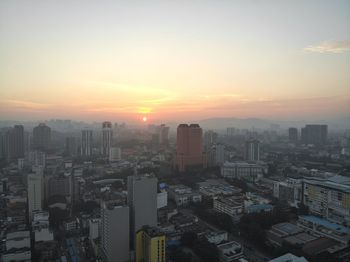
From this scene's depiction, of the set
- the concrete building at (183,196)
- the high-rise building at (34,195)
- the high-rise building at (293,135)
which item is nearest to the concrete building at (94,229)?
the high-rise building at (34,195)

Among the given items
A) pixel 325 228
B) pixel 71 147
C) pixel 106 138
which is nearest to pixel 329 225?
pixel 325 228

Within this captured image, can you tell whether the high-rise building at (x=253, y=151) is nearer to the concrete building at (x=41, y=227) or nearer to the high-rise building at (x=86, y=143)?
the high-rise building at (x=86, y=143)

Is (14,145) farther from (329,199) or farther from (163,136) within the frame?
(329,199)

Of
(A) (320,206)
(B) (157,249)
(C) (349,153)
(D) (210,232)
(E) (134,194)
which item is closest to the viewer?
(B) (157,249)

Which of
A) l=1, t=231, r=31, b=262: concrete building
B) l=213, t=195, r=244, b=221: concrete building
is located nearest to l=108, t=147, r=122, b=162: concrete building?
l=213, t=195, r=244, b=221: concrete building

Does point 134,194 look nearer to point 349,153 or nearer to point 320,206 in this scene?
point 320,206

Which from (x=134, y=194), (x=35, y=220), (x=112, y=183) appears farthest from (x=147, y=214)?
(x=112, y=183)

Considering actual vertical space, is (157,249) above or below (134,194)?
below
